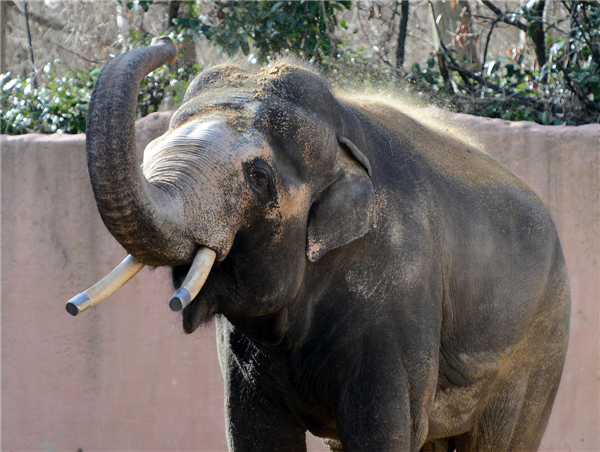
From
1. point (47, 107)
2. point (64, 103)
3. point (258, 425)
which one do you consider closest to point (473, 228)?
point (258, 425)

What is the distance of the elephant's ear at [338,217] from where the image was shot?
85.4 inches

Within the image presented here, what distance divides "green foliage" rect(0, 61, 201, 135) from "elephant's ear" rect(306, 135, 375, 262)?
3.31 metres

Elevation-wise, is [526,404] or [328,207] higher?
[328,207]

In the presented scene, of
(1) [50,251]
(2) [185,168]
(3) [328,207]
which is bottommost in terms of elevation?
(1) [50,251]

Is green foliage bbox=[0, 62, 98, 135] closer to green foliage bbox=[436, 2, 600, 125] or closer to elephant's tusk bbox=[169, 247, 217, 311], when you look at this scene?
green foliage bbox=[436, 2, 600, 125]

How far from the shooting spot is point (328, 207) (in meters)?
2.18

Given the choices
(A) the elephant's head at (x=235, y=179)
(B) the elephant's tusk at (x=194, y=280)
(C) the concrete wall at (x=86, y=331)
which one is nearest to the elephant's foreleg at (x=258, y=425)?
(A) the elephant's head at (x=235, y=179)

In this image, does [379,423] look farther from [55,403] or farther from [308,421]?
[55,403]

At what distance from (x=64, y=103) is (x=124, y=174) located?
13.5 ft

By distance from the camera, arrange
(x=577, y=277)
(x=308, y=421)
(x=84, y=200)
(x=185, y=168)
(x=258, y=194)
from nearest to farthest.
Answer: (x=185, y=168) → (x=258, y=194) → (x=308, y=421) → (x=577, y=277) → (x=84, y=200)

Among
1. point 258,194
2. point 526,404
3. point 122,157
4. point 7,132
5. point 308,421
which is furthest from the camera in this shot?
point 7,132

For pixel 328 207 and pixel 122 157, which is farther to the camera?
pixel 328 207

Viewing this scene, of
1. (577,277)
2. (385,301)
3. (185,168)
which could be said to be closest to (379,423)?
(385,301)

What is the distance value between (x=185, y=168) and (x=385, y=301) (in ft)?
2.44
